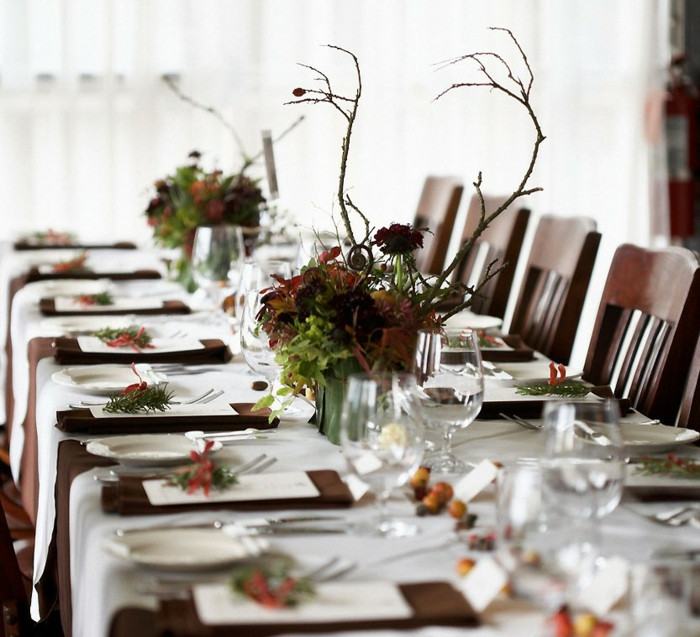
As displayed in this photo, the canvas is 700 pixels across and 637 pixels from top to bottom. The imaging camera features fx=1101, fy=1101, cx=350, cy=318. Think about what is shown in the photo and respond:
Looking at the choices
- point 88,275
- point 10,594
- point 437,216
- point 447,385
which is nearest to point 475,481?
point 447,385

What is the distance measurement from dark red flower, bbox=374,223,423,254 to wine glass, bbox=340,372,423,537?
1.45 ft

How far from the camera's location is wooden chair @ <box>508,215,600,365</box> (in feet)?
8.57

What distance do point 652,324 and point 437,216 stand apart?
6.22 feet

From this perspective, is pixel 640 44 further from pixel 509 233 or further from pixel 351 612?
pixel 351 612

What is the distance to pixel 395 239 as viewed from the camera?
1.56 meters

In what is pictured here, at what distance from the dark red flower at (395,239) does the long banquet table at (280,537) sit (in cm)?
28

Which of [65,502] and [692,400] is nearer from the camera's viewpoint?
[65,502]

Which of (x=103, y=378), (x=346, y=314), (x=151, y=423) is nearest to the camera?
(x=346, y=314)

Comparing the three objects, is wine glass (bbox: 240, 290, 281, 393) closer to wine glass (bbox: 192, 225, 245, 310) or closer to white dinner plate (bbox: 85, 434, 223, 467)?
white dinner plate (bbox: 85, 434, 223, 467)

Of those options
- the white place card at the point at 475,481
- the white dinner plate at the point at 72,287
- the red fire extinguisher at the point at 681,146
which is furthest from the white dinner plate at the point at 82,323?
the red fire extinguisher at the point at 681,146

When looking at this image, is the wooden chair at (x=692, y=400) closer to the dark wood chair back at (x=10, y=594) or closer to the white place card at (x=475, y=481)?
the white place card at (x=475, y=481)

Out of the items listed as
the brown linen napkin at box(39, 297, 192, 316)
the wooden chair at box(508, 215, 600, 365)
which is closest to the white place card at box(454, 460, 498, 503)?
the wooden chair at box(508, 215, 600, 365)

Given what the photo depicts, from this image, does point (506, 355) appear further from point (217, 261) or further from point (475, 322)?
point (217, 261)

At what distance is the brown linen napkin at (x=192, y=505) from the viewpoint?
3.97ft
